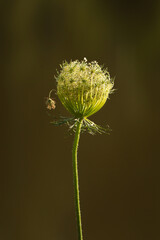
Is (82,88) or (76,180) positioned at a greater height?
(82,88)

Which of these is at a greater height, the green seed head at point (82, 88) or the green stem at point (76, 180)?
the green seed head at point (82, 88)

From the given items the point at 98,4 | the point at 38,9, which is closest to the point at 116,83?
the point at 98,4

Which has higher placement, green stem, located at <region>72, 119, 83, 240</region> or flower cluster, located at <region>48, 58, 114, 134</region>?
flower cluster, located at <region>48, 58, 114, 134</region>

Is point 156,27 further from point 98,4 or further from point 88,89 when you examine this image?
point 88,89

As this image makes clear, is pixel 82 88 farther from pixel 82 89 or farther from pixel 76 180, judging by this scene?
pixel 76 180

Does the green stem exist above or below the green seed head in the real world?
below

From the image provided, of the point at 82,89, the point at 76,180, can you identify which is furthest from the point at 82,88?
the point at 76,180

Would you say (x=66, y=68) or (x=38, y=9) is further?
(x=38, y=9)

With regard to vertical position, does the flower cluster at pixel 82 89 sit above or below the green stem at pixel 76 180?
above
